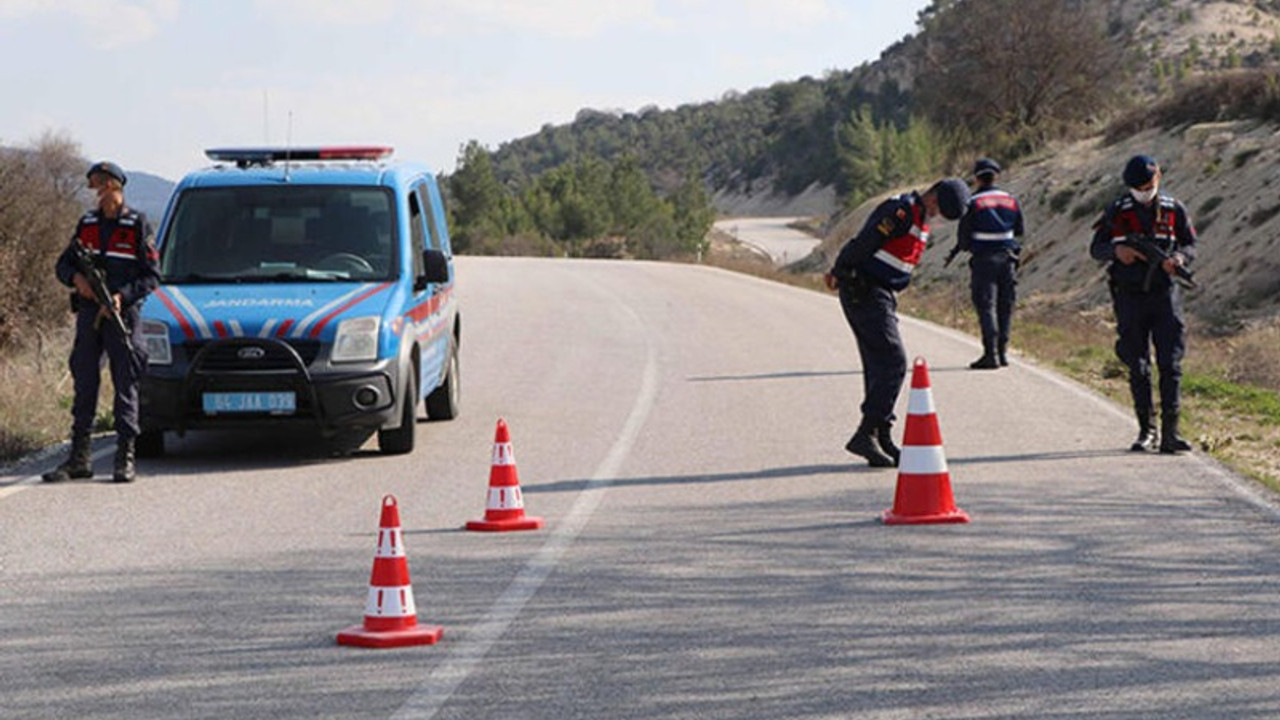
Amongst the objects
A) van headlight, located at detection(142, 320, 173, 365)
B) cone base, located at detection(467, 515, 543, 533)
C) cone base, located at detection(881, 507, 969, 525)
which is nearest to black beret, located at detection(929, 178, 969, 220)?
cone base, located at detection(881, 507, 969, 525)

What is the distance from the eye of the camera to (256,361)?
12664 mm

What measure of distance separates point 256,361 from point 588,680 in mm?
6381

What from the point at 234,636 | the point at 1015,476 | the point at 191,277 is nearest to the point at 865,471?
the point at 1015,476

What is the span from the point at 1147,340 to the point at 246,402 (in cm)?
608

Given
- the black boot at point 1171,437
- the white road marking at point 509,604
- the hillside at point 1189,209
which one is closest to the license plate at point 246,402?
the white road marking at point 509,604

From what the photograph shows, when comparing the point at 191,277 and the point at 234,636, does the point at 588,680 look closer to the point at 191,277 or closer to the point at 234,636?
the point at 234,636

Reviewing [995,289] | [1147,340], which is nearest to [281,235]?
[1147,340]

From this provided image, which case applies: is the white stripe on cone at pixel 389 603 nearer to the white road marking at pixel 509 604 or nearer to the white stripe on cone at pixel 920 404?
the white road marking at pixel 509 604

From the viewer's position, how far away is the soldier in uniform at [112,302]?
12203 millimetres

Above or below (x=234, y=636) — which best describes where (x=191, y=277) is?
above

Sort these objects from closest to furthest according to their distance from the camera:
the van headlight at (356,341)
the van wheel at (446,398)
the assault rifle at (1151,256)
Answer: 1. the van headlight at (356,341)
2. the assault rifle at (1151,256)
3. the van wheel at (446,398)

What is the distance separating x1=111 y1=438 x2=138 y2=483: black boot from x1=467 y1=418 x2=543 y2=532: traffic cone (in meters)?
2.87

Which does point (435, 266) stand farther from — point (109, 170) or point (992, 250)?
point (992, 250)

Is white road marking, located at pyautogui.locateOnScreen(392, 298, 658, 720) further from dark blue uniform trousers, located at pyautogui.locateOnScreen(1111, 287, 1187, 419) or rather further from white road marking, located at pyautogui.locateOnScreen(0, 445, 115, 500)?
dark blue uniform trousers, located at pyautogui.locateOnScreen(1111, 287, 1187, 419)
